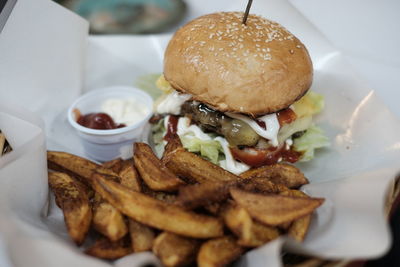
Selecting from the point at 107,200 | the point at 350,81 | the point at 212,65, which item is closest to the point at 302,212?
the point at 107,200

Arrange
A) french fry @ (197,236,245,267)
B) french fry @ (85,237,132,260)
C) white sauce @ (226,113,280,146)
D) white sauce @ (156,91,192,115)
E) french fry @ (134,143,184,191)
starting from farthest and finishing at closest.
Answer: white sauce @ (156,91,192,115) → white sauce @ (226,113,280,146) → french fry @ (134,143,184,191) → french fry @ (85,237,132,260) → french fry @ (197,236,245,267)

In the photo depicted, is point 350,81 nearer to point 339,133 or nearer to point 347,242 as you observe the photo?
point 339,133

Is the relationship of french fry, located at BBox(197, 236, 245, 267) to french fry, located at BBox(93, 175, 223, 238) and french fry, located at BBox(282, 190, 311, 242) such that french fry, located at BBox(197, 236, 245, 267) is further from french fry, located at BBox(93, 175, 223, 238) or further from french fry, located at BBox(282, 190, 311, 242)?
french fry, located at BBox(282, 190, 311, 242)

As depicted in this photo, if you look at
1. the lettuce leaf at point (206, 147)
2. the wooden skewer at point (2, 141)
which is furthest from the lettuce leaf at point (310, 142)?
the wooden skewer at point (2, 141)

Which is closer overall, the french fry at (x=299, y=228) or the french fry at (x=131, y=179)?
the french fry at (x=299, y=228)

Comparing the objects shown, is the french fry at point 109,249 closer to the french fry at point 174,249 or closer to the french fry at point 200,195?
the french fry at point 174,249

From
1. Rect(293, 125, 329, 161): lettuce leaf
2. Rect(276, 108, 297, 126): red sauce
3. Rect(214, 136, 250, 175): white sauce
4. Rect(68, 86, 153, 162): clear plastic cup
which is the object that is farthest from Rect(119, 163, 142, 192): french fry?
Rect(293, 125, 329, 161): lettuce leaf
